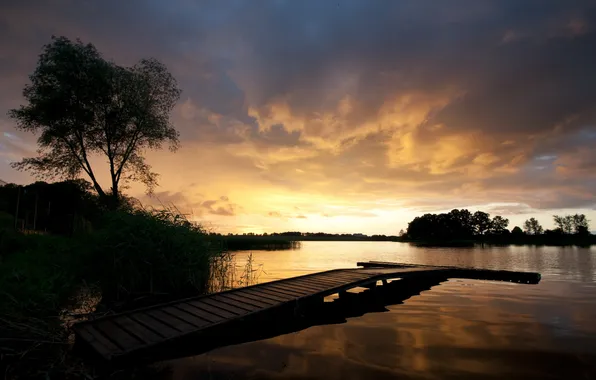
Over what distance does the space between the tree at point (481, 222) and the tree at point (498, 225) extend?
2.36 m

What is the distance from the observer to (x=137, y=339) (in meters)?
6.42

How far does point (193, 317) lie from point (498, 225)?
180 m

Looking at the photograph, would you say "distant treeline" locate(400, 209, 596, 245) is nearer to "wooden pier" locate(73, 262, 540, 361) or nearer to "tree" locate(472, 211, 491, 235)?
"tree" locate(472, 211, 491, 235)

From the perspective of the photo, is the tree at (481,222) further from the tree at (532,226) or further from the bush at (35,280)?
the bush at (35,280)

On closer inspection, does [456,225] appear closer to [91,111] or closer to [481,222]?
[481,222]

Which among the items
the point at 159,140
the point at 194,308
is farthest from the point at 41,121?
the point at 194,308

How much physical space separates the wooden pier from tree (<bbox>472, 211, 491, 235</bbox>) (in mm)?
162043

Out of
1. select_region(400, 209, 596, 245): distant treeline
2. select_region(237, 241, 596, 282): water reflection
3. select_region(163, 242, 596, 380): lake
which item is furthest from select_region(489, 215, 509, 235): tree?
select_region(163, 242, 596, 380): lake

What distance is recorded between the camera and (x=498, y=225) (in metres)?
155

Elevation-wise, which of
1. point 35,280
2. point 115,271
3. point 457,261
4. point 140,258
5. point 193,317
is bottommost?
point 457,261

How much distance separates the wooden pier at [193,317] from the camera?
245 inches

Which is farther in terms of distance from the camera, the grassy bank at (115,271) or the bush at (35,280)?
the grassy bank at (115,271)

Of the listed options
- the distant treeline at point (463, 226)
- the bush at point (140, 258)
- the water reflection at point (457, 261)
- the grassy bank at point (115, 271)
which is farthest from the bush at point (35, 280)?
the distant treeline at point (463, 226)

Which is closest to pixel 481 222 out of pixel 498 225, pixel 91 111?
pixel 498 225
